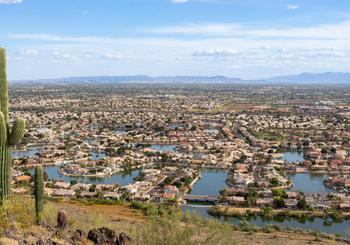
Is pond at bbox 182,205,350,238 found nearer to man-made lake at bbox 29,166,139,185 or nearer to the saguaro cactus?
man-made lake at bbox 29,166,139,185

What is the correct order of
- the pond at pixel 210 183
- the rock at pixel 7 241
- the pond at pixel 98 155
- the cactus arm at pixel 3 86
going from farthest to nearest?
the pond at pixel 98 155 < the pond at pixel 210 183 < the cactus arm at pixel 3 86 < the rock at pixel 7 241

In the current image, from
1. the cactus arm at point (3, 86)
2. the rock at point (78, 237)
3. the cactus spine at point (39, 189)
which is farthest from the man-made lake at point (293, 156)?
the cactus arm at point (3, 86)

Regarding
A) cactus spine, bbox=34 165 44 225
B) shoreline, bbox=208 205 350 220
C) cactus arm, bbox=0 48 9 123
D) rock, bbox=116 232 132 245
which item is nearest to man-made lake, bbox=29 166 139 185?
shoreline, bbox=208 205 350 220

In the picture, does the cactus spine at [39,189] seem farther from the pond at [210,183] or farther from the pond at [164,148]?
the pond at [164,148]

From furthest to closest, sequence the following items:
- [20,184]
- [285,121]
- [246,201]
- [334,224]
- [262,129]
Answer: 1. [285,121]
2. [262,129]
3. [20,184]
4. [246,201]
5. [334,224]

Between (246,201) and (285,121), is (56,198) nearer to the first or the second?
(246,201)

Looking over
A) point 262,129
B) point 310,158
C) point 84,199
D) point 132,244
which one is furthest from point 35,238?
point 262,129

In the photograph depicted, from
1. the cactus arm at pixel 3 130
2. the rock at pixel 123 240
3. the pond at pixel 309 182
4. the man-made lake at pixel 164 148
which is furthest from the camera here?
the man-made lake at pixel 164 148
